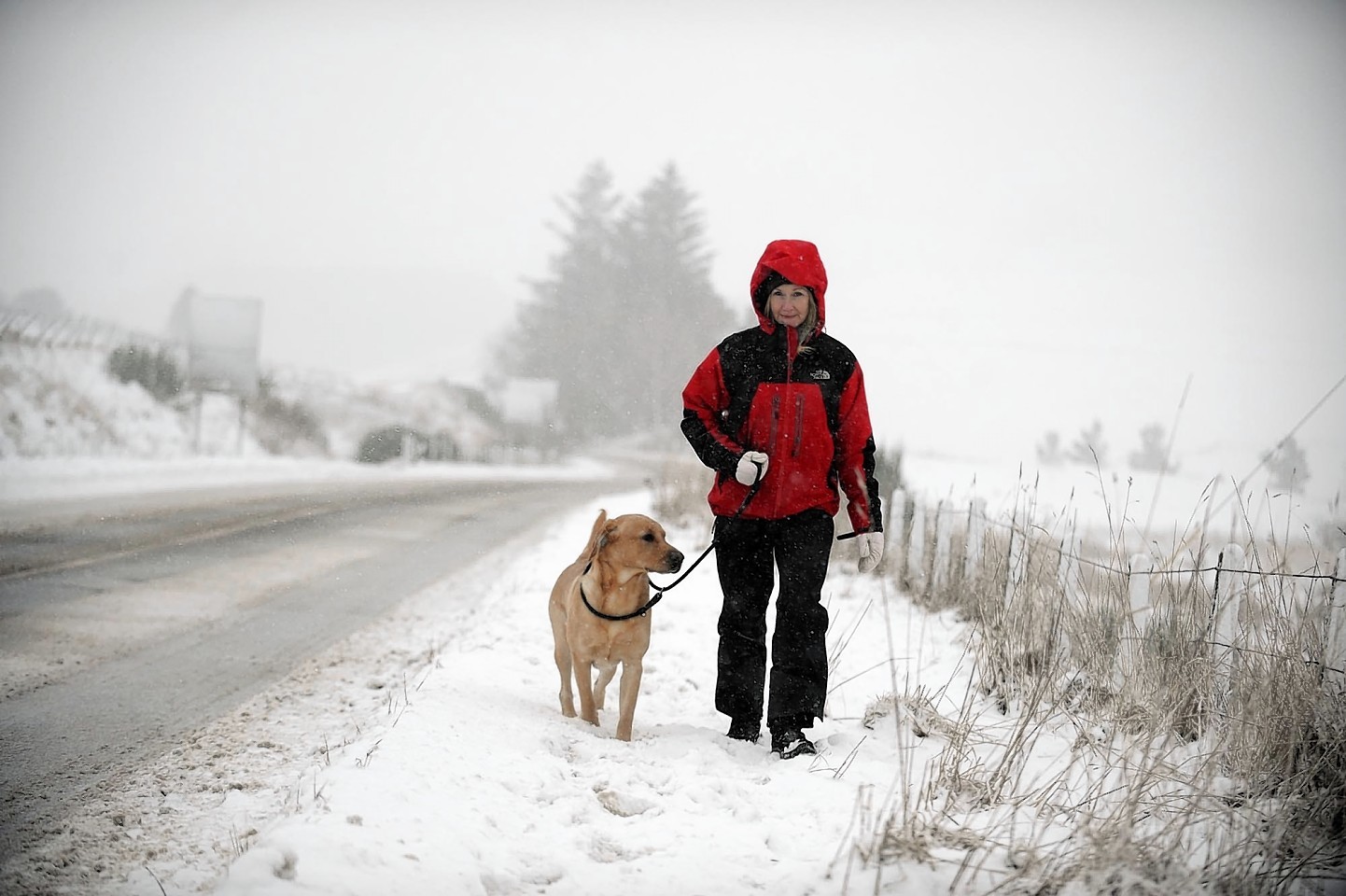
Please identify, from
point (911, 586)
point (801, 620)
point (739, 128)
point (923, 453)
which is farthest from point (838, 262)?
point (801, 620)

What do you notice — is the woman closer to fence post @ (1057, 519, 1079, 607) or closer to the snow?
the snow

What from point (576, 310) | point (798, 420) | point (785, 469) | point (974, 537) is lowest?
point (974, 537)

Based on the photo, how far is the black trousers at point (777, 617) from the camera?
3451mm

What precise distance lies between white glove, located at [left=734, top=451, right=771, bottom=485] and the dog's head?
631 millimetres

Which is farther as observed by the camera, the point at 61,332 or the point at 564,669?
the point at 61,332

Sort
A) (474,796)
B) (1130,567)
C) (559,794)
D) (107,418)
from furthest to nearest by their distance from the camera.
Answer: (107,418)
(1130,567)
(559,794)
(474,796)

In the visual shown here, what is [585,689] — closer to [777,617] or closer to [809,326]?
[777,617]

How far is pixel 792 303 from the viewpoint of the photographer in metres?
3.42

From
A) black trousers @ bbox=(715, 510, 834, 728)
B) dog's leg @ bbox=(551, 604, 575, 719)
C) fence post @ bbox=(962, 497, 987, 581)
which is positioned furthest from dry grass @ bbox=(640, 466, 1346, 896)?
dog's leg @ bbox=(551, 604, 575, 719)

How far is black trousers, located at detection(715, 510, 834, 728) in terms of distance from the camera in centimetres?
345

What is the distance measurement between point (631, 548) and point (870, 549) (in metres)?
1.08

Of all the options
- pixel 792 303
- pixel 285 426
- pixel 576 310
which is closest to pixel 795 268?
pixel 792 303

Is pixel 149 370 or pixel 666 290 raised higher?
pixel 666 290

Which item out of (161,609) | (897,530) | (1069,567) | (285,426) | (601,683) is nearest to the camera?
(601,683)
